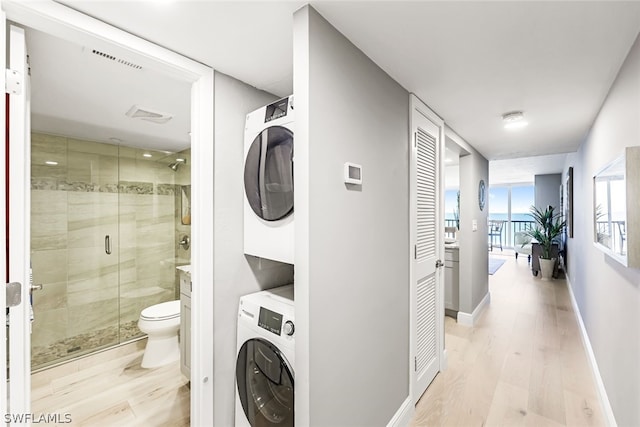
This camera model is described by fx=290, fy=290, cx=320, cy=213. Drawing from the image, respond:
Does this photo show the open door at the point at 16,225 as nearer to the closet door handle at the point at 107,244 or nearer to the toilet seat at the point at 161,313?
the toilet seat at the point at 161,313

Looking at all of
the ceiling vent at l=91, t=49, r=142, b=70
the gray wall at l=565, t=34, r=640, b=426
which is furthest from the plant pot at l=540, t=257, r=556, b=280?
the ceiling vent at l=91, t=49, r=142, b=70

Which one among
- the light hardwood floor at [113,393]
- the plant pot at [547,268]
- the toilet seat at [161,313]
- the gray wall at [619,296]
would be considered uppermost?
the gray wall at [619,296]

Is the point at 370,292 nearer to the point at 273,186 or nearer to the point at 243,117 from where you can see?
the point at 273,186

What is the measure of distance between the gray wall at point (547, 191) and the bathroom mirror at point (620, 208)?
615 cm

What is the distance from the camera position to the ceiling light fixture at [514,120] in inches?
91.4

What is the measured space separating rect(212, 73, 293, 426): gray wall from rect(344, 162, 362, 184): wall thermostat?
0.73 metres

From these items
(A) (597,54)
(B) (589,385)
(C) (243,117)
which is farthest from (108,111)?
(B) (589,385)

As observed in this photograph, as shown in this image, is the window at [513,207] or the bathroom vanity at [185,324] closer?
the bathroom vanity at [185,324]

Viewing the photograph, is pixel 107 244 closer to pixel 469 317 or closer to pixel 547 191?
pixel 469 317

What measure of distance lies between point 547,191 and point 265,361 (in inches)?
326

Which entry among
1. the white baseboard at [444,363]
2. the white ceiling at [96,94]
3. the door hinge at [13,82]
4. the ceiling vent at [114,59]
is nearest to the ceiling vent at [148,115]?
the white ceiling at [96,94]

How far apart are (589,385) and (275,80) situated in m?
3.19

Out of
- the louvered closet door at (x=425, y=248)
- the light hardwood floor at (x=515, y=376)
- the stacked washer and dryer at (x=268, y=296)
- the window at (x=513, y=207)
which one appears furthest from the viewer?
the window at (x=513, y=207)

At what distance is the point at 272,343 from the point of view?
1.43 meters
